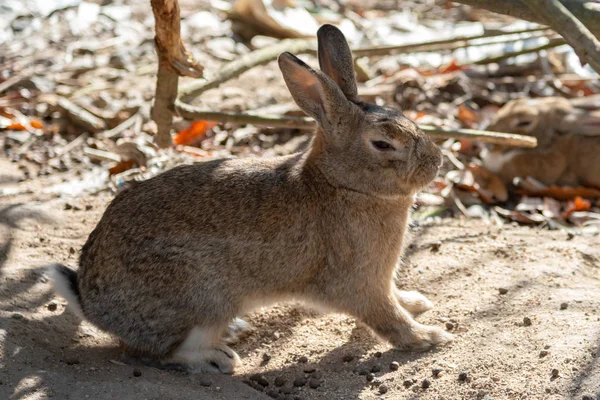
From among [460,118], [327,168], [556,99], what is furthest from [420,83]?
[327,168]

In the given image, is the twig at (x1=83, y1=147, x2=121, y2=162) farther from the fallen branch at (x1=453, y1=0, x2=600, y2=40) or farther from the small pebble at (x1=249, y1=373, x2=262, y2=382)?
the fallen branch at (x1=453, y1=0, x2=600, y2=40)

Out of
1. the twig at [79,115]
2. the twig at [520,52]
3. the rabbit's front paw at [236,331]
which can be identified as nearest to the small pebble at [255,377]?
the rabbit's front paw at [236,331]

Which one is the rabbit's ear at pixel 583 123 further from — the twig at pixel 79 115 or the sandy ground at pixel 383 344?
the twig at pixel 79 115

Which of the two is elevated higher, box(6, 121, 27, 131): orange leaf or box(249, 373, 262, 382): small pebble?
box(249, 373, 262, 382): small pebble

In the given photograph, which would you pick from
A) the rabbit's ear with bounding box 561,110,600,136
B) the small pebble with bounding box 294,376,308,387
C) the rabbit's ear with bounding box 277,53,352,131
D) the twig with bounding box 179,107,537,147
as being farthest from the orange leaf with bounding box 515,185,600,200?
the small pebble with bounding box 294,376,308,387

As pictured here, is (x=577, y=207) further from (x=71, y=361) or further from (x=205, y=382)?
(x=71, y=361)
